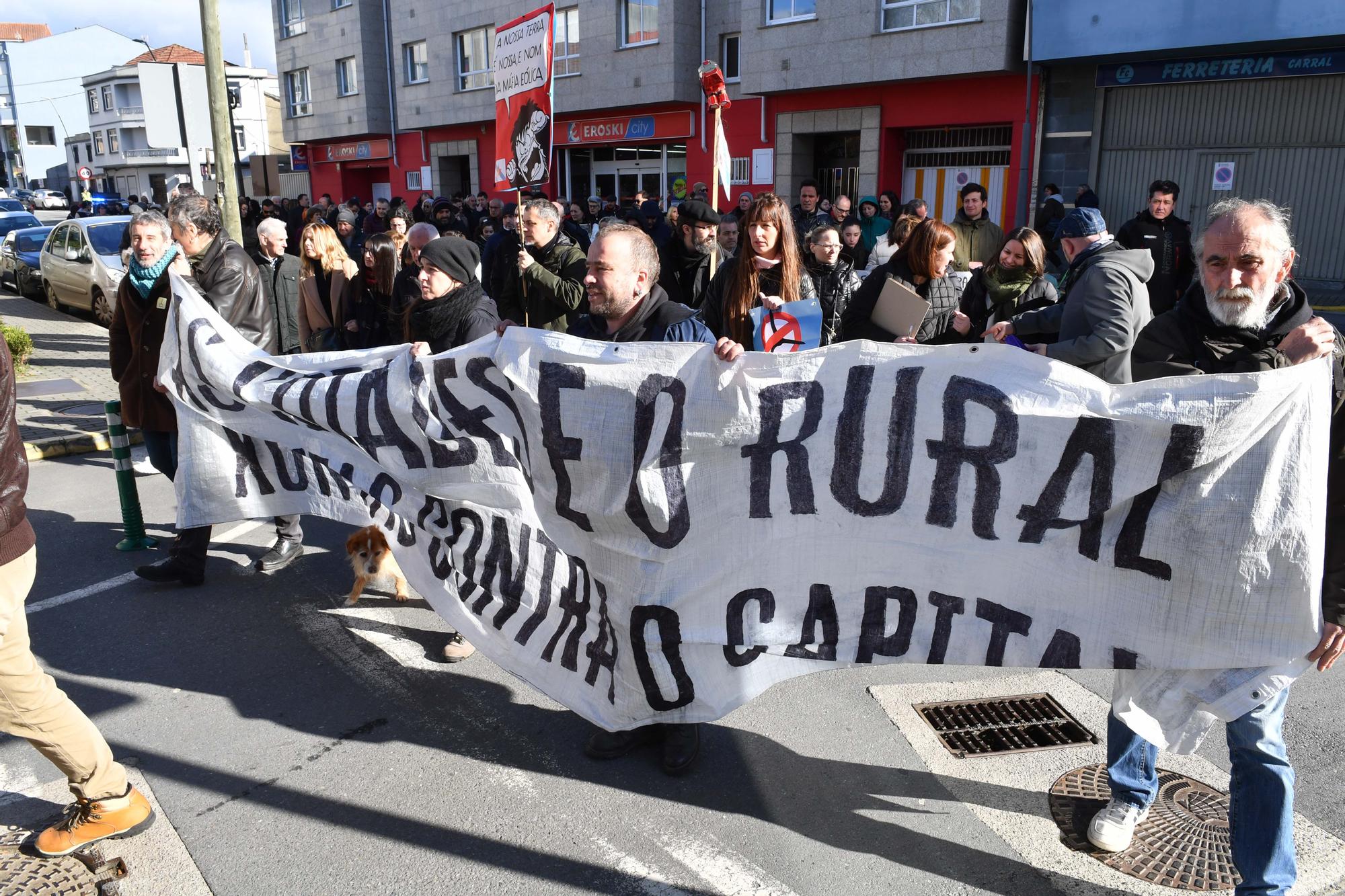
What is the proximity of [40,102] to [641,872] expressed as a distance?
3973 inches

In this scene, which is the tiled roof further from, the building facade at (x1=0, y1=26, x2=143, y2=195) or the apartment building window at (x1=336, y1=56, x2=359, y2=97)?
the apartment building window at (x1=336, y1=56, x2=359, y2=97)

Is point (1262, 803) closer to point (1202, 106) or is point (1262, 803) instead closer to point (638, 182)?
point (1202, 106)

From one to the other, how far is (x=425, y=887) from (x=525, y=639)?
101cm

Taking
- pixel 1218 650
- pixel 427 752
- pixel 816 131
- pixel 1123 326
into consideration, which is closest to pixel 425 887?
pixel 427 752

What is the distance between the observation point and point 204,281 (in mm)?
5254

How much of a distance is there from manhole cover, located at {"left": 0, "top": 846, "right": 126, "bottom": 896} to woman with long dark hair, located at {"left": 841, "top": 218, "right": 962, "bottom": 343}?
13.5 ft

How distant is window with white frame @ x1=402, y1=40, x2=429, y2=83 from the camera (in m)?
31.9

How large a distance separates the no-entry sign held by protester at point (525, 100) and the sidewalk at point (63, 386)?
4.42 meters

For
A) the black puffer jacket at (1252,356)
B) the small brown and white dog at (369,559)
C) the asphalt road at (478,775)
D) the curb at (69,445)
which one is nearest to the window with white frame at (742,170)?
the curb at (69,445)

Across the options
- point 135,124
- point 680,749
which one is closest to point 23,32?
point 135,124

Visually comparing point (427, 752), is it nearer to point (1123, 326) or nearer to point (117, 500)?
point (1123, 326)

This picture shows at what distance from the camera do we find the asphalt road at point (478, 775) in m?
3.05

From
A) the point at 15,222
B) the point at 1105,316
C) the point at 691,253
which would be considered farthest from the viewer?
the point at 15,222

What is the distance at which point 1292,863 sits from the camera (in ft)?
8.61
